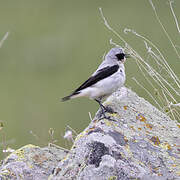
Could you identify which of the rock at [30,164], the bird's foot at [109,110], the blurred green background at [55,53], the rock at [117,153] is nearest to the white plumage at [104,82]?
the rock at [117,153]

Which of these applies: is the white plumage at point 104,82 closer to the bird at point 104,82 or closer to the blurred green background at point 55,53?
the bird at point 104,82

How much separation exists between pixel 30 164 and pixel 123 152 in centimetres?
106

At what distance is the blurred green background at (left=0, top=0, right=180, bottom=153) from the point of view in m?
15.0

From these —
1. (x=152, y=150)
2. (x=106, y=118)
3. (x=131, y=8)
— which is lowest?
(x=131, y=8)

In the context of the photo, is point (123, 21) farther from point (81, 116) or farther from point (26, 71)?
point (81, 116)

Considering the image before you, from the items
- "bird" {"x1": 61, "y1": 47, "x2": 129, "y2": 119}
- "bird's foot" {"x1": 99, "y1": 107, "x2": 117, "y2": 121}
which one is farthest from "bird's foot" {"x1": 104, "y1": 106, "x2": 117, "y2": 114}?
"bird" {"x1": 61, "y1": 47, "x2": 129, "y2": 119}

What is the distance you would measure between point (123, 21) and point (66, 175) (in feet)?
61.0

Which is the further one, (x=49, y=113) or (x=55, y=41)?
(x=55, y=41)

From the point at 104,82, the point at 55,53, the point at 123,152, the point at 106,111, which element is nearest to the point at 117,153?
the point at 123,152

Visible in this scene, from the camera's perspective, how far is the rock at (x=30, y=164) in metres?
5.34

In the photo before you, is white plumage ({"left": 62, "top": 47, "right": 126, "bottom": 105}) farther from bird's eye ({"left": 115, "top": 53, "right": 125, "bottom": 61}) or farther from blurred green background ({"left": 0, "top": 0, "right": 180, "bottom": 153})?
blurred green background ({"left": 0, "top": 0, "right": 180, "bottom": 153})

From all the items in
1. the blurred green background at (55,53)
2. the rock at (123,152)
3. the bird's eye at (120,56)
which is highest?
the bird's eye at (120,56)

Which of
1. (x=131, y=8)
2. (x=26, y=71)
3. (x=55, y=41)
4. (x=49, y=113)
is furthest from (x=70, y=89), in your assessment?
(x=131, y=8)

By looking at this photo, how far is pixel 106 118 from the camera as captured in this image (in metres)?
5.43
